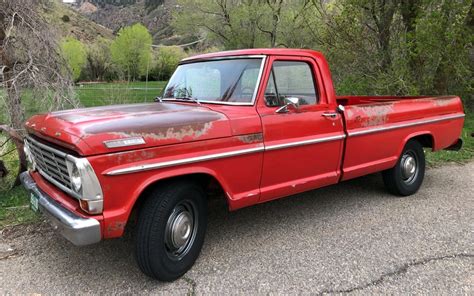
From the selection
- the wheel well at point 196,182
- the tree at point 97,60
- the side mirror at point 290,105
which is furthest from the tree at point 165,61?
the wheel well at point 196,182

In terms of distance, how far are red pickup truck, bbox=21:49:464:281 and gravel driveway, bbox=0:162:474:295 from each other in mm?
421

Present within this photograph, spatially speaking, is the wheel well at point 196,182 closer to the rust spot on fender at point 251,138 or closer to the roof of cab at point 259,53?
the rust spot on fender at point 251,138

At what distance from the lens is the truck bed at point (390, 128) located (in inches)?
181

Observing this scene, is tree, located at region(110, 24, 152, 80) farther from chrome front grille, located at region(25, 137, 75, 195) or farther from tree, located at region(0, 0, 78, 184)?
chrome front grille, located at region(25, 137, 75, 195)

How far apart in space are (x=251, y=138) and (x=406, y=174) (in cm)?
283

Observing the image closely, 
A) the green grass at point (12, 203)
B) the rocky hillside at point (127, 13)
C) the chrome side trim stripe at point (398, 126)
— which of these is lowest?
the green grass at point (12, 203)

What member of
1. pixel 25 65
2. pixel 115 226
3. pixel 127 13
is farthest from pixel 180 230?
pixel 127 13

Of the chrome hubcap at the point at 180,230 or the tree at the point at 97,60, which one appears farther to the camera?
the tree at the point at 97,60

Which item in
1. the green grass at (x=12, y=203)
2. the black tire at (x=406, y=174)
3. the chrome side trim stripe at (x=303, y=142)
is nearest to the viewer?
the chrome side trim stripe at (x=303, y=142)

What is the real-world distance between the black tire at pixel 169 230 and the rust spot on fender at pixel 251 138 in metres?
0.56

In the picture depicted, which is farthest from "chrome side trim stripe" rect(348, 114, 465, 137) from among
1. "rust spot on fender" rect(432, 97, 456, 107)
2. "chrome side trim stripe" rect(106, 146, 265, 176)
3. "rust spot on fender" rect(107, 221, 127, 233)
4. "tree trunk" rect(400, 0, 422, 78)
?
"tree trunk" rect(400, 0, 422, 78)

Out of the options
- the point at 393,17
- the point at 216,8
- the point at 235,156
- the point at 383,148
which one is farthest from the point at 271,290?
the point at 216,8

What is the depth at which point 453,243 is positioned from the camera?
156 inches

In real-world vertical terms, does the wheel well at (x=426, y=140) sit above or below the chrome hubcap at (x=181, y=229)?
above
